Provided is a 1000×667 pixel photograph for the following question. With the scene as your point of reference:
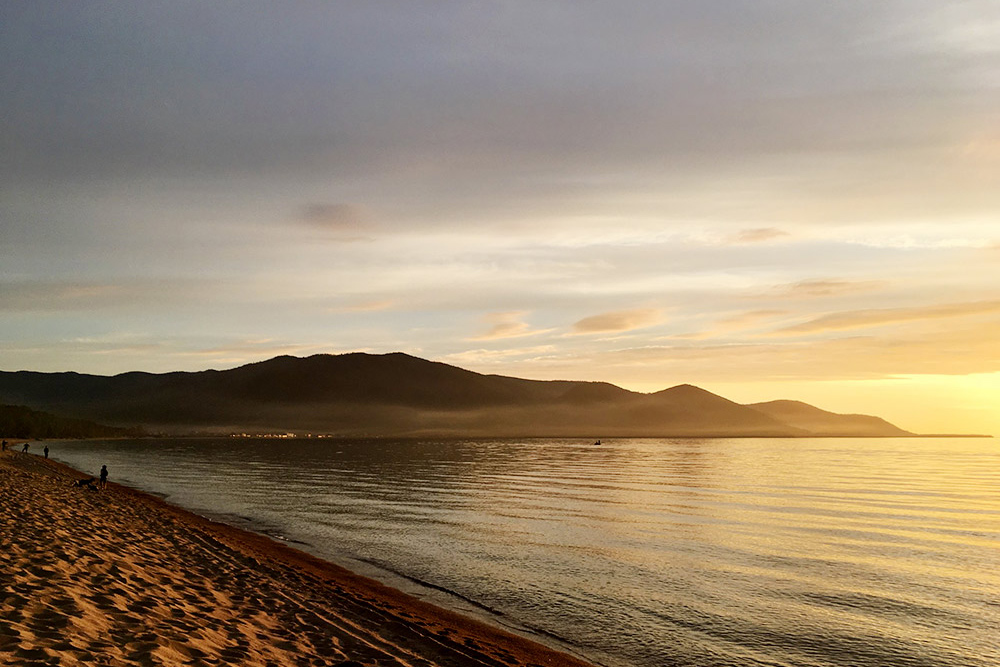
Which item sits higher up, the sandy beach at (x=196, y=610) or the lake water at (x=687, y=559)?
the sandy beach at (x=196, y=610)

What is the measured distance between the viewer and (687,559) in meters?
27.8

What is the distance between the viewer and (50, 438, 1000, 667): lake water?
1792 cm

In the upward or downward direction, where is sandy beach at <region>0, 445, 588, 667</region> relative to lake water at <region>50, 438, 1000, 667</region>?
upward

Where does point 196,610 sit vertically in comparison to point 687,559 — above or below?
above

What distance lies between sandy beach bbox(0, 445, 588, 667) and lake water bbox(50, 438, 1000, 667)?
10.1 feet

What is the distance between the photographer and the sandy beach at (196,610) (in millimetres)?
11172

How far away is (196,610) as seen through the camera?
48.2 ft

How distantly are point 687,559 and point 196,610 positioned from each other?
65.2 feet

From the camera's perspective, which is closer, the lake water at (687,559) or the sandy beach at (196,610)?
the sandy beach at (196,610)

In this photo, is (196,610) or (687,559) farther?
(687,559)

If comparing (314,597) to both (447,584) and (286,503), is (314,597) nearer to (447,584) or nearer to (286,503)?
(447,584)

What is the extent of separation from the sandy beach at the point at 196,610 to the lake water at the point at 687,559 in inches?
122

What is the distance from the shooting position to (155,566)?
62.2 ft

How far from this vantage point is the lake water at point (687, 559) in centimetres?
1792
